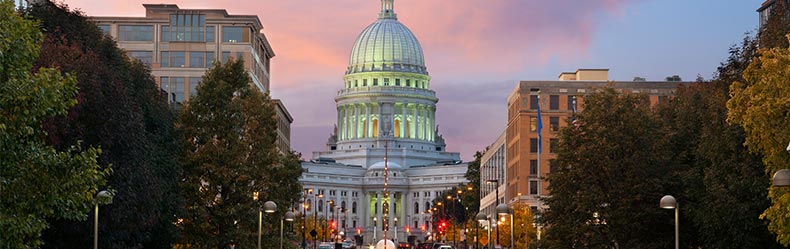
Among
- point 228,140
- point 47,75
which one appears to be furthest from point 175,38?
point 47,75

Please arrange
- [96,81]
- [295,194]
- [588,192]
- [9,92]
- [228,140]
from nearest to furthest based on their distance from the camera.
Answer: [9,92] → [96,81] → [588,192] → [228,140] → [295,194]

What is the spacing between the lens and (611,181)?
71.6m

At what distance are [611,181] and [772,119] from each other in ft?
70.3

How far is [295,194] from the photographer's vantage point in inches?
3607

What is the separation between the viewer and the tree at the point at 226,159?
79.4m

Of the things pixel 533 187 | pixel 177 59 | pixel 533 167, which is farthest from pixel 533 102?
pixel 177 59

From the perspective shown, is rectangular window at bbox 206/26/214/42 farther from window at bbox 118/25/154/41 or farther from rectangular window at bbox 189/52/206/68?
window at bbox 118/25/154/41

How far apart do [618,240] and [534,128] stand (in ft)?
229

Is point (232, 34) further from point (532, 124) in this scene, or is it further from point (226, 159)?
point (226, 159)

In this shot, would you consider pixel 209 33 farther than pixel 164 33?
Yes

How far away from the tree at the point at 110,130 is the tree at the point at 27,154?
24.5 ft

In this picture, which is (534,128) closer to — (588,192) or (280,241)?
(280,241)

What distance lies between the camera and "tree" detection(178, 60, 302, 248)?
261 ft

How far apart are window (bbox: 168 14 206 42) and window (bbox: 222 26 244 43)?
6.64 feet
